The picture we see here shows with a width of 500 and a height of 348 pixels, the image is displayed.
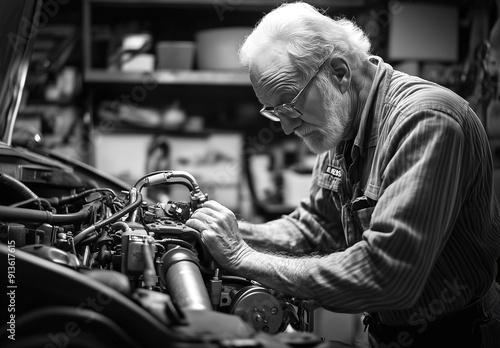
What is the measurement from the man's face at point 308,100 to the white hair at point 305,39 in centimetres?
3

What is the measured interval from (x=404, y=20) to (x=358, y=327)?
1.50 meters

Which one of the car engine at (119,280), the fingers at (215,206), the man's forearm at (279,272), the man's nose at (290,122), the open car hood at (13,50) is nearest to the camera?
the car engine at (119,280)

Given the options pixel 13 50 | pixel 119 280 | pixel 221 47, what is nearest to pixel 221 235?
pixel 119 280

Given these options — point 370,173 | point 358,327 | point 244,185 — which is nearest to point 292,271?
point 370,173

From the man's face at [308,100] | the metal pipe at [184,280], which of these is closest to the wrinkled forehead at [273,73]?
the man's face at [308,100]

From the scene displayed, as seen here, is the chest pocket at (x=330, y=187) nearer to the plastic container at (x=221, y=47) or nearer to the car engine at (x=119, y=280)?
the car engine at (x=119, y=280)

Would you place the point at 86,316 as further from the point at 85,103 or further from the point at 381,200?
the point at 85,103

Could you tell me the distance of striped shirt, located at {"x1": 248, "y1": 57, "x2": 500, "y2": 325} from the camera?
3.75 feet

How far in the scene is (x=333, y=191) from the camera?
1.70 meters

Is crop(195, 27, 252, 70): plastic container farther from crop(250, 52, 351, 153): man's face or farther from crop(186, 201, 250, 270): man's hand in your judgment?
crop(186, 201, 250, 270): man's hand

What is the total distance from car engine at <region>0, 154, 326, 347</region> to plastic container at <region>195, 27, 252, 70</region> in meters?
1.33

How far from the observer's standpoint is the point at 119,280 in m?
0.87

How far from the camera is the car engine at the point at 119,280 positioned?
830 mm

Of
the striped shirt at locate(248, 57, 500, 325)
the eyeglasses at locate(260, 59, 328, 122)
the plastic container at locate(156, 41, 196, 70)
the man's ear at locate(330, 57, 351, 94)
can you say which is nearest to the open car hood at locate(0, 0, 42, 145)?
the eyeglasses at locate(260, 59, 328, 122)
